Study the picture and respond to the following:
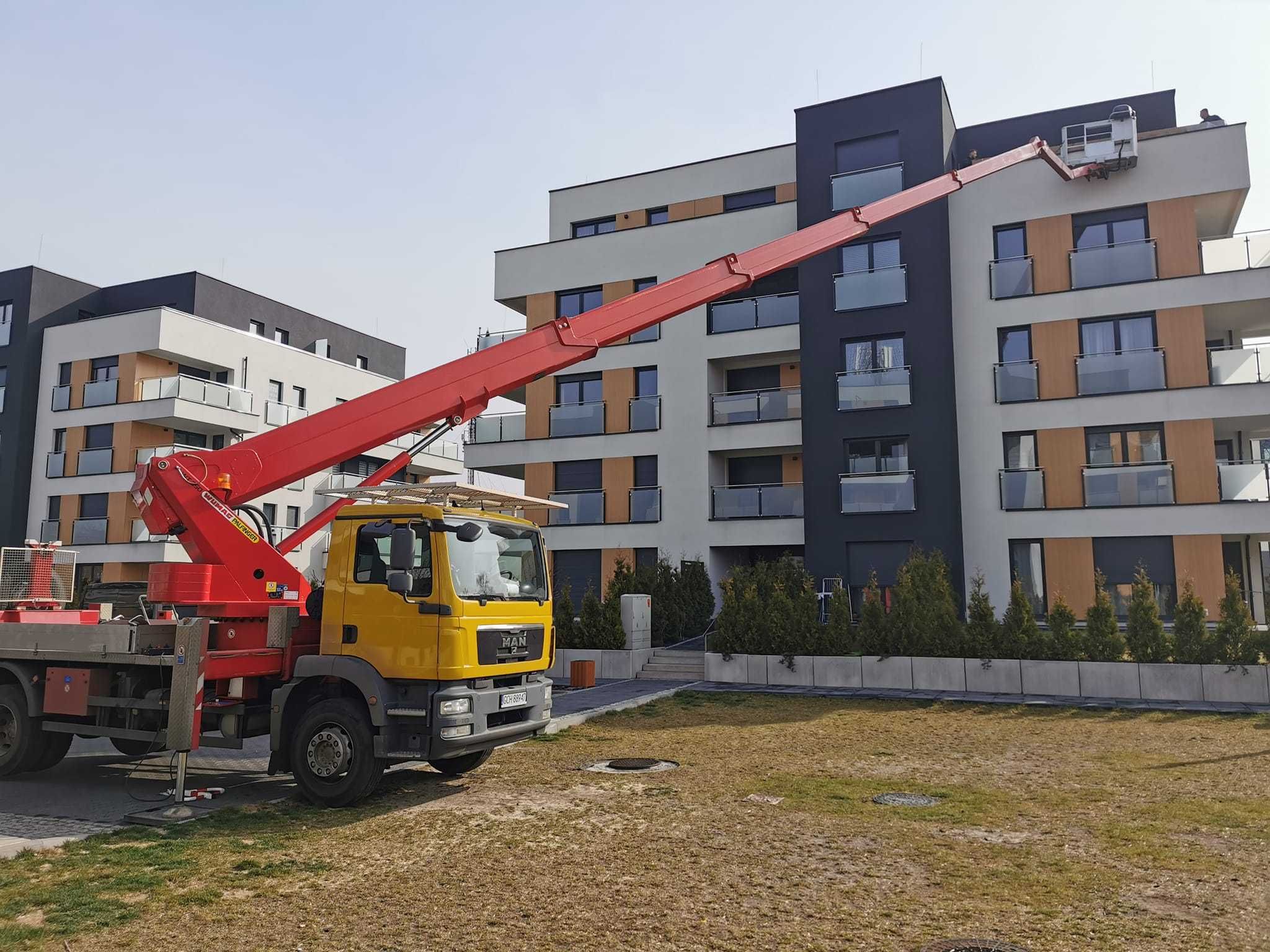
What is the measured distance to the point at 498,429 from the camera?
98.9 ft

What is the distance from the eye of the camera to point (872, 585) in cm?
1942

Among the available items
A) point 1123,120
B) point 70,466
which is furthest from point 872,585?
point 70,466

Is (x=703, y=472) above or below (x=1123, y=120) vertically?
below

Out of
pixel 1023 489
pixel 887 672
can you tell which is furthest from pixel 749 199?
pixel 887 672

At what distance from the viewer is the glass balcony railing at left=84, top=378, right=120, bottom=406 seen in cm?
3600

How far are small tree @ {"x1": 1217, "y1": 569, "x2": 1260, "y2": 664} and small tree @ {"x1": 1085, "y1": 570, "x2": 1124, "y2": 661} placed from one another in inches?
60.3

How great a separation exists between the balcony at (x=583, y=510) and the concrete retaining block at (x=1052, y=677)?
13.7 meters

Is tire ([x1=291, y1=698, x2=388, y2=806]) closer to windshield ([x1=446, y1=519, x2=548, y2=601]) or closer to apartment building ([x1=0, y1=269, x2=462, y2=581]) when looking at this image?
windshield ([x1=446, y1=519, x2=548, y2=601])

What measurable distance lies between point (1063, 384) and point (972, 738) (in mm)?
14061

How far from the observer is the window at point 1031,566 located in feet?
77.3

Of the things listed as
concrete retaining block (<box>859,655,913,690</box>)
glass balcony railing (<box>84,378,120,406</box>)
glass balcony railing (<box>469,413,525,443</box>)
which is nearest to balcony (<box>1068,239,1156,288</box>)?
concrete retaining block (<box>859,655,913,690</box>)

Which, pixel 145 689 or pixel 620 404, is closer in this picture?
pixel 145 689

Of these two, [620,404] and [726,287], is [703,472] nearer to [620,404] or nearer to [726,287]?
[620,404]

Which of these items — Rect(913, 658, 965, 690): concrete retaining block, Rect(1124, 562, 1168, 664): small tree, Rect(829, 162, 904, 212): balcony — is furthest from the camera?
Rect(829, 162, 904, 212): balcony
